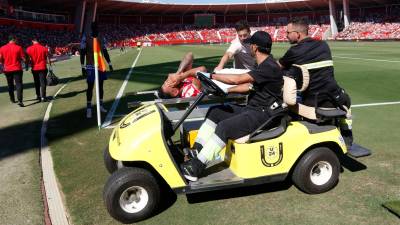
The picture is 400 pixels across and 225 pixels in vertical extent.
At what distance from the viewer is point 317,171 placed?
15.5ft

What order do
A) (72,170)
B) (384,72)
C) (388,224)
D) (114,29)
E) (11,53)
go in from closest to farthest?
(388,224), (72,170), (11,53), (384,72), (114,29)

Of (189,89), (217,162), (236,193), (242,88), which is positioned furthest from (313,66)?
(189,89)

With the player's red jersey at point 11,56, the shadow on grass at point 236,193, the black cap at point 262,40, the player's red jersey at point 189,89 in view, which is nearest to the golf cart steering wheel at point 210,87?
the black cap at point 262,40

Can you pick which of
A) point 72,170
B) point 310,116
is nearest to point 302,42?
point 310,116

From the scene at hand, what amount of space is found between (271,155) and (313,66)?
145 centimetres

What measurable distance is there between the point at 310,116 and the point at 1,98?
448 inches

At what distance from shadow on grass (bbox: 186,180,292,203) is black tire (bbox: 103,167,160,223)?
0.62 metres

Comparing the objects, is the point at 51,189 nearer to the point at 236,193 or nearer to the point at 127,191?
the point at 127,191

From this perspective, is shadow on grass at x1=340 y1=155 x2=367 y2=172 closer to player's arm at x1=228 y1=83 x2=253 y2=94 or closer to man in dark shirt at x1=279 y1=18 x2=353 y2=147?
man in dark shirt at x1=279 y1=18 x2=353 y2=147

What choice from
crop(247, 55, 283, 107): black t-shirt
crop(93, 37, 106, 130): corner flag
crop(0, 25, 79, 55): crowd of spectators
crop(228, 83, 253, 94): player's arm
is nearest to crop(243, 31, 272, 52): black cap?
crop(247, 55, 283, 107): black t-shirt

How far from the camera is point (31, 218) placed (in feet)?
14.0

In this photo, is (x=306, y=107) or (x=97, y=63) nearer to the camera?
(x=306, y=107)

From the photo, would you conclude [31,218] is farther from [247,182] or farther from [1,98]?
[1,98]

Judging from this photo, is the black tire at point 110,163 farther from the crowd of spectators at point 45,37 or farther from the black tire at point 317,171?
the crowd of spectators at point 45,37
